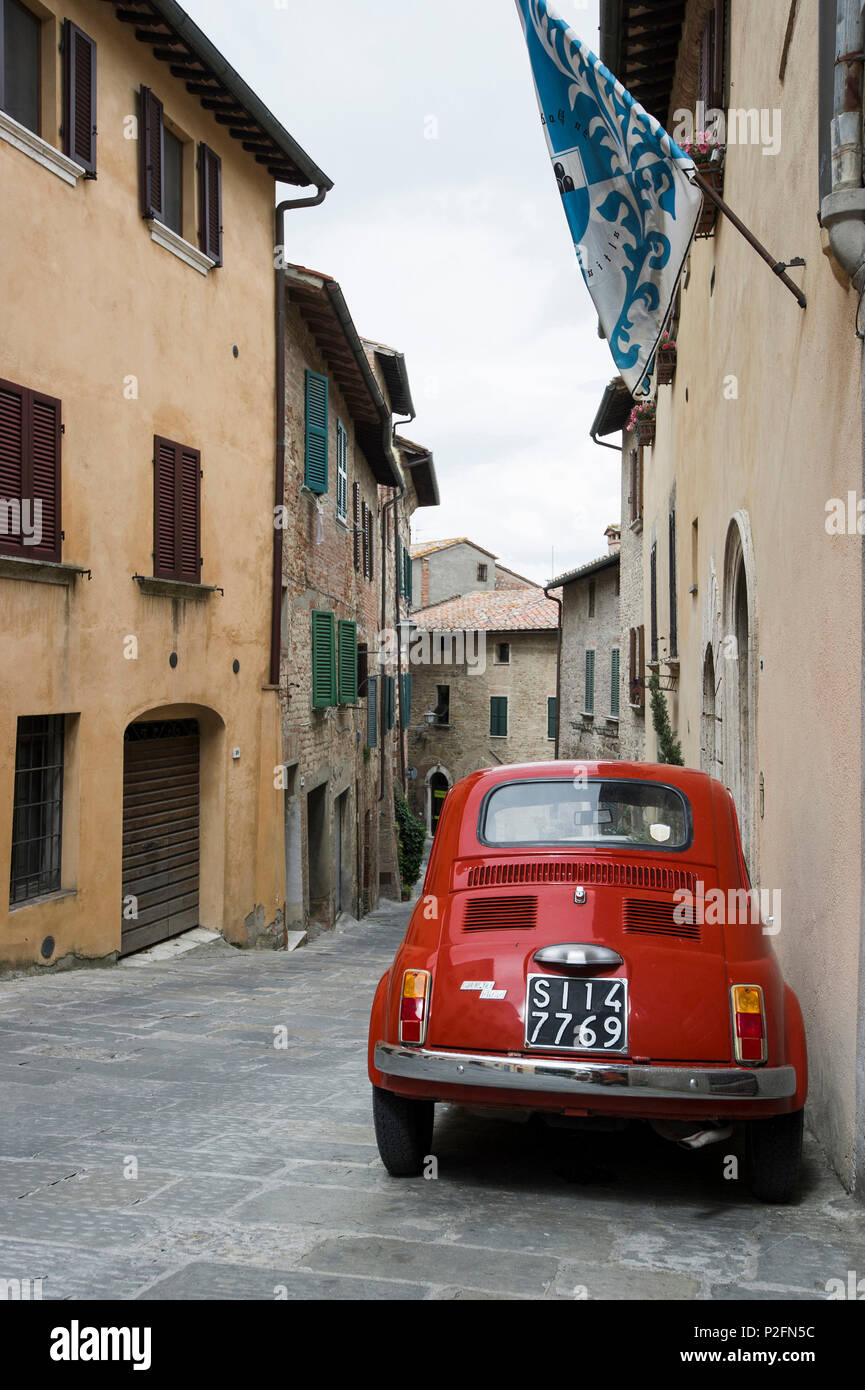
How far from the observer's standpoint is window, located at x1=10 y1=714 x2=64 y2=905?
9.23 meters

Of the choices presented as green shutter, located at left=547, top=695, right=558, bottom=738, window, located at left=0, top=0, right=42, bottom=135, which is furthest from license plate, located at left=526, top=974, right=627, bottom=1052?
green shutter, located at left=547, top=695, right=558, bottom=738

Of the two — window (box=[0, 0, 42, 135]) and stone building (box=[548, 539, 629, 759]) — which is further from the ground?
window (box=[0, 0, 42, 135])

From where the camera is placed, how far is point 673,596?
1517cm

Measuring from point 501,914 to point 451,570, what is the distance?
1854 inches

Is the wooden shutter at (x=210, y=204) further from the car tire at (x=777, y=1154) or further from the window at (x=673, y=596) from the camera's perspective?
the car tire at (x=777, y=1154)

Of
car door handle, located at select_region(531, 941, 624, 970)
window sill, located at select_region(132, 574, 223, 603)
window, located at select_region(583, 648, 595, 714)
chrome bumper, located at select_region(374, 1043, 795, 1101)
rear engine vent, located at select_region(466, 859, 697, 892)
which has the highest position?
window sill, located at select_region(132, 574, 223, 603)

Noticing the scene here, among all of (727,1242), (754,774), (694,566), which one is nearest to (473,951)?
(727,1242)

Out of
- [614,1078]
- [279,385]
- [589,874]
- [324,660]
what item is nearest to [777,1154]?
[614,1078]

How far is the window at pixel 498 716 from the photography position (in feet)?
141

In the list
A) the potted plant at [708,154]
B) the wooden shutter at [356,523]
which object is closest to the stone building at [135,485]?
the potted plant at [708,154]

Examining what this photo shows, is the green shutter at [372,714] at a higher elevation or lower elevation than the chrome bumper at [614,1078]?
higher

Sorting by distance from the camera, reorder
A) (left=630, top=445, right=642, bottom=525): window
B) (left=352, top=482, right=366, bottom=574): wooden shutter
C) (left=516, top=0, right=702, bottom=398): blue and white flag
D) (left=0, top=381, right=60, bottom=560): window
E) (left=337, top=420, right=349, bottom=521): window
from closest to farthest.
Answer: (left=516, top=0, right=702, bottom=398): blue and white flag < (left=0, top=381, right=60, bottom=560): window < (left=337, top=420, right=349, bottom=521): window < (left=352, top=482, right=366, bottom=574): wooden shutter < (left=630, top=445, right=642, bottom=525): window

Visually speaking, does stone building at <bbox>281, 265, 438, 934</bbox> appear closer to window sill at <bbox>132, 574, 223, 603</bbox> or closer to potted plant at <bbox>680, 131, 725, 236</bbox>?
window sill at <bbox>132, 574, 223, 603</bbox>

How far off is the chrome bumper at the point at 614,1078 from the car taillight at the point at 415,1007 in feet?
0.52
